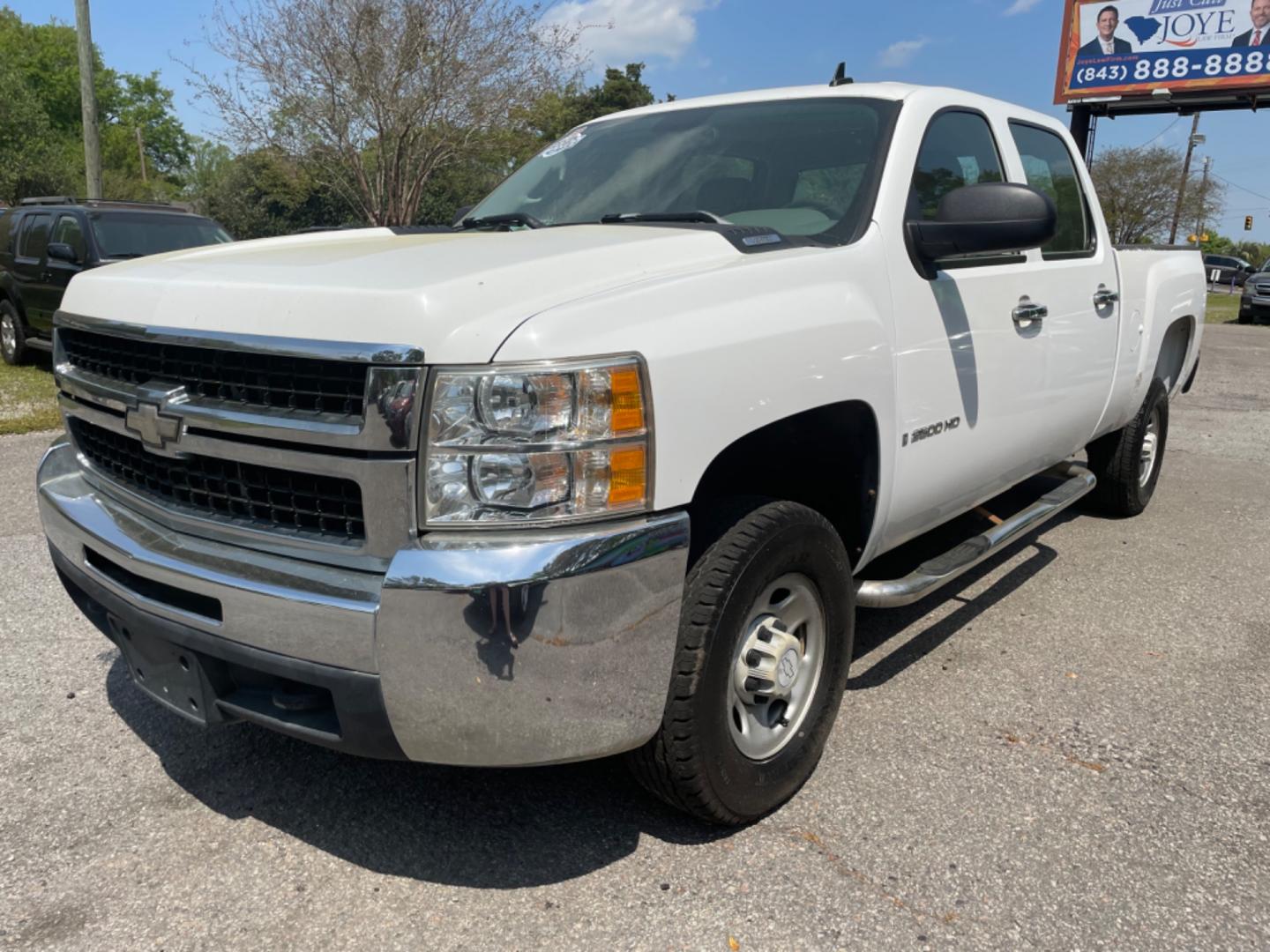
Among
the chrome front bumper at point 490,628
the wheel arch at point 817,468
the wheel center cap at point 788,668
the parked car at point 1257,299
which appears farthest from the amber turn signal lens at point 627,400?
the parked car at point 1257,299

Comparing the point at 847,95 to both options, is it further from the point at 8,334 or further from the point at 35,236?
the point at 8,334

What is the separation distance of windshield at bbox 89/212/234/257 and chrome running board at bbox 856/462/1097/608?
8.55m

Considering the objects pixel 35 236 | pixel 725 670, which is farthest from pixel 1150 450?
pixel 35 236

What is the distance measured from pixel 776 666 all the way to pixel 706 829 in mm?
474

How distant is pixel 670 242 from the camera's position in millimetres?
2559

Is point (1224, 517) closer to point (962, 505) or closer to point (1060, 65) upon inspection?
point (962, 505)

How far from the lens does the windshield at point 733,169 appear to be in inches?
121

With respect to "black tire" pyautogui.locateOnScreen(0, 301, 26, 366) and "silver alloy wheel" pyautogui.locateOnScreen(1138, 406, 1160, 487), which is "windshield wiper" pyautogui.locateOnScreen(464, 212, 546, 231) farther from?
"black tire" pyautogui.locateOnScreen(0, 301, 26, 366)

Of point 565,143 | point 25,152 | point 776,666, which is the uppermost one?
point 25,152

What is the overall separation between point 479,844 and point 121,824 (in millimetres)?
948

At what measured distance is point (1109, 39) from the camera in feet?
87.0

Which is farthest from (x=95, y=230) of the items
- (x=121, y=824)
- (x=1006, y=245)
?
(x=1006, y=245)

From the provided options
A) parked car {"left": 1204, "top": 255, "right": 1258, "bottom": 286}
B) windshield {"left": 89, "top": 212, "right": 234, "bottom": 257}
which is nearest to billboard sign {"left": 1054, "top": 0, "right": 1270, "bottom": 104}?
parked car {"left": 1204, "top": 255, "right": 1258, "bottom": 286}

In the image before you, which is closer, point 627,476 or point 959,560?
point 627,476
